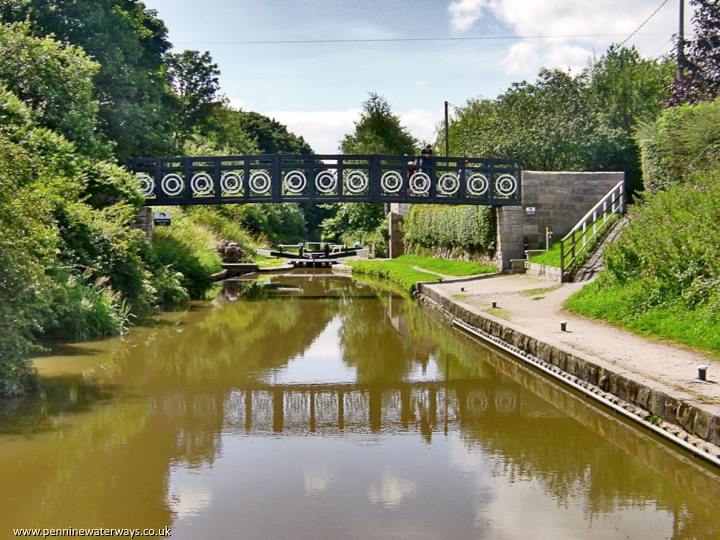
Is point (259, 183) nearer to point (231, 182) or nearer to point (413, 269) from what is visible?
Answer: point (231, 182)

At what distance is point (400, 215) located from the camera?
44.8 meters

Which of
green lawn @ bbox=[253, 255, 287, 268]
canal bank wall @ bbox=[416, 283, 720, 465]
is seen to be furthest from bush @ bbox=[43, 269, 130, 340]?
green lawn @ bbox=[253, 255, 287, 268]

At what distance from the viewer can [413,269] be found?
31734 millimetres

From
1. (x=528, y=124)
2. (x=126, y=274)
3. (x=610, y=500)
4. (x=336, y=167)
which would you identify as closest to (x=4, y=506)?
(x=610, y=500)

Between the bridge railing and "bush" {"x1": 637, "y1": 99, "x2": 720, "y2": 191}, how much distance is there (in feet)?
6.69

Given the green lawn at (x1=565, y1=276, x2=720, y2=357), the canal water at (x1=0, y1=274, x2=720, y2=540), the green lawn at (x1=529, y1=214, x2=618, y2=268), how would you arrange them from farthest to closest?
1. the green lawn at (x1=529, y1=214, x2=618, y2=268)
2. the green lawn at (x1=565, y1=276, x2=720, y2=357)
3. the canal water at (x1=0, y1=274, x2=720, y2=540)

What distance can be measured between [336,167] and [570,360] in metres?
15.8

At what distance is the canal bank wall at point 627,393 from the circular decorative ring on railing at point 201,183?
518 inches

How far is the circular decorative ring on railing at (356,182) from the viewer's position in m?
25.2

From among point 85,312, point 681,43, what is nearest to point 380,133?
point 681,43

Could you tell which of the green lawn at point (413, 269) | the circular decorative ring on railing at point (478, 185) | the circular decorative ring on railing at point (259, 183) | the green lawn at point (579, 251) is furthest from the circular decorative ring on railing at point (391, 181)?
the green lawn at point (579, 251)

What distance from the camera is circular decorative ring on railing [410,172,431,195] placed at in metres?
25.3

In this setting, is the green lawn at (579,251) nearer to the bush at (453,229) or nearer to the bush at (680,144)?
the bush at (680,144)

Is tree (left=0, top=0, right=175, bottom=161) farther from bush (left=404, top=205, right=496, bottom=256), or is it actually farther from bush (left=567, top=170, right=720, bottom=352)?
bush (left=567, top=170, right=720, bottom=352)
